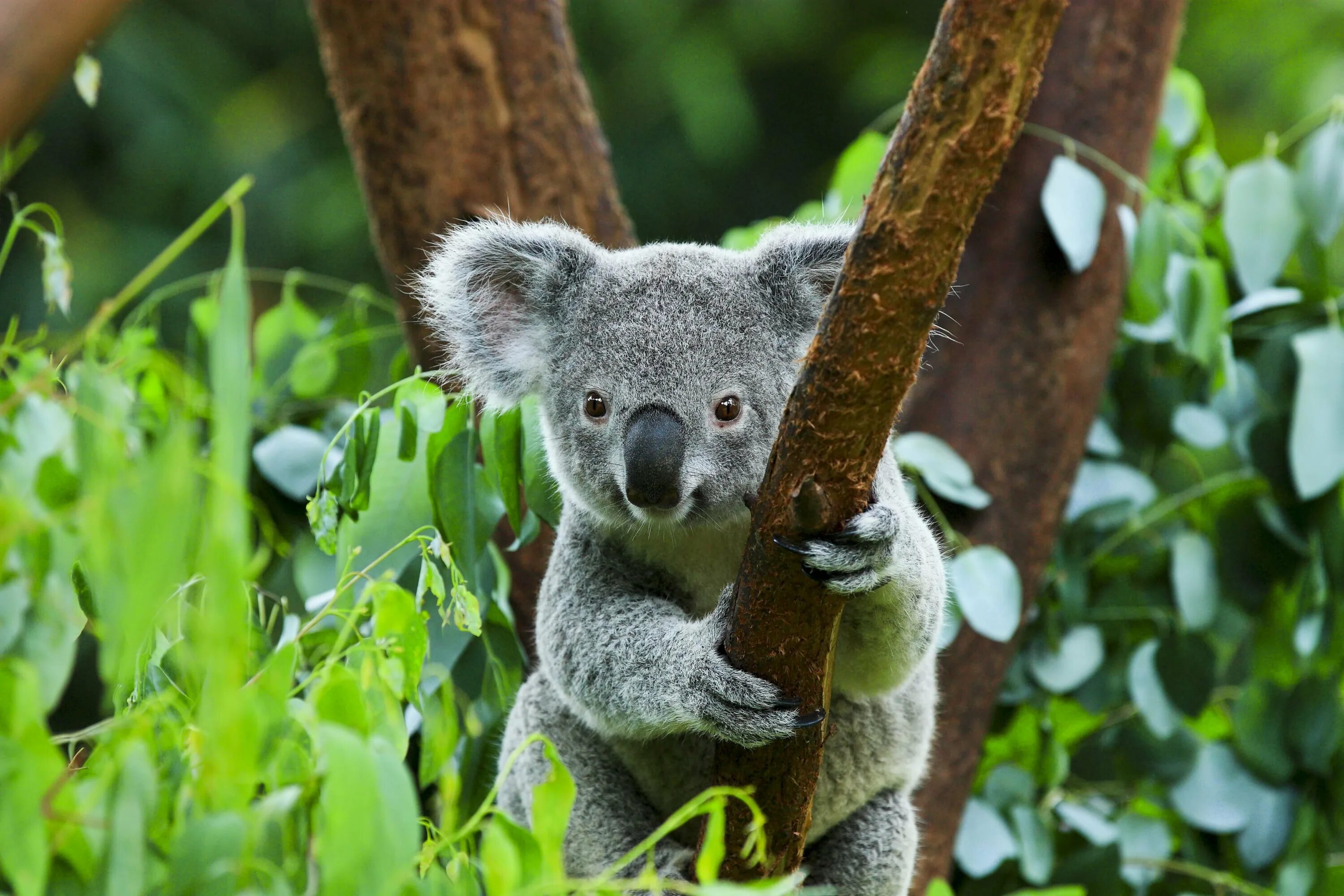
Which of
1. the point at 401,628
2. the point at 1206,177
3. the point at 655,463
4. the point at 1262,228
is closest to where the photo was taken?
the point at 401,628

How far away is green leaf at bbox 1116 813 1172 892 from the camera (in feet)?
10.7

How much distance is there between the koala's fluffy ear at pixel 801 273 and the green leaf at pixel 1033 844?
1.58 metres

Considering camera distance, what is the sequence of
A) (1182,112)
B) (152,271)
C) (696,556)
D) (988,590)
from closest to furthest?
(152,271)
(696,556)
(988,590)
(1182,112)

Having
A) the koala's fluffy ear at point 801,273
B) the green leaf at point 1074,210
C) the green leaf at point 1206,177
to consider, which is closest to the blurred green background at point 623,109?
the green leaf at point 1206,177

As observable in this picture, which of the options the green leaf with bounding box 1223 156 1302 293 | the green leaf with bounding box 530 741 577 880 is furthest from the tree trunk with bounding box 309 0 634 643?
the green leaf with bounding box 530 741 577 880

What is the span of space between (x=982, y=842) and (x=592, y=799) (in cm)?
125

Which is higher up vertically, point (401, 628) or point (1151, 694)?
point (401, 628)

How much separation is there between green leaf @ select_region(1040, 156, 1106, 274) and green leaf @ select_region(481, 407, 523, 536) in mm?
1496

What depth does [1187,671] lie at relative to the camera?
3.29 metres

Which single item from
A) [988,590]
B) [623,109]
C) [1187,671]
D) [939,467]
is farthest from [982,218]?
[623,109]

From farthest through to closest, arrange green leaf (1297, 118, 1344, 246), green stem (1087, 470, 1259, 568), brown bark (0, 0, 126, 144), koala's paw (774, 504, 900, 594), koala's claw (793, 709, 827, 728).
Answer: green stem (1087, 470, 1259, 568) → green leaf (1297, 118, 1344, 246) → koala's claw (793, 709, 827, 728) → koala's paw (774, 504, 900, 594) → brown bark (0, 0, 126, 144)

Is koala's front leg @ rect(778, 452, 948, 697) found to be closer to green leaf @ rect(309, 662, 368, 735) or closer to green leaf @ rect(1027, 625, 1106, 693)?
green leaf @ rect(309, 662, 368, 735)

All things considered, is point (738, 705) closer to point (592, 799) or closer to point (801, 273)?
point (592, 799)

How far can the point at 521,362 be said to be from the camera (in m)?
2.51
